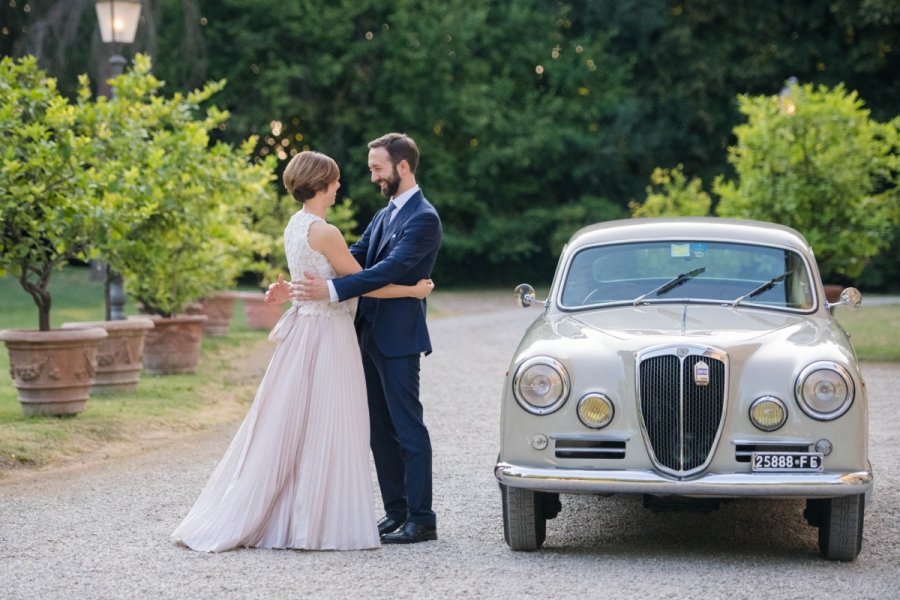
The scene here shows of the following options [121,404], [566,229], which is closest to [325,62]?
[566,229]

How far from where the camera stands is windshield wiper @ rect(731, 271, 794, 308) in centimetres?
689

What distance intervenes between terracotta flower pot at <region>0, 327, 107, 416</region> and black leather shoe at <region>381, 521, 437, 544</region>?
4684mm

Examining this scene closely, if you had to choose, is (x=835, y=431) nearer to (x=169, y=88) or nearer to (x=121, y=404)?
(x=121, y=404)

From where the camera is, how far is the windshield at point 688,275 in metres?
7.02

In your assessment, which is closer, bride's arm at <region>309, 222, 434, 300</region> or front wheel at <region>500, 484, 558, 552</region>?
front wheel at <region>500, 484, 558, 552</region>

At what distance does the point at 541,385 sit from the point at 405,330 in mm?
808

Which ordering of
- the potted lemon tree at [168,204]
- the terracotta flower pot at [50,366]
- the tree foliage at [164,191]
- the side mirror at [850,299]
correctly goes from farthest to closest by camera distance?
the potted lemon tree at [168,204]
the tree foliage at [164,191]
the terracotta flower pot at [50,366]
the side mirror at [850,299]

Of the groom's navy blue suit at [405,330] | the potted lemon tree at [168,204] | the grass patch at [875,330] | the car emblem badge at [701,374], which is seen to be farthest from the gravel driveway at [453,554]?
the grass patch at [875,330]

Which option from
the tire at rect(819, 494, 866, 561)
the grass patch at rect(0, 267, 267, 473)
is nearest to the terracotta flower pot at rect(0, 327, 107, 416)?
the grass patch at rect(0, 267, 267, 473)

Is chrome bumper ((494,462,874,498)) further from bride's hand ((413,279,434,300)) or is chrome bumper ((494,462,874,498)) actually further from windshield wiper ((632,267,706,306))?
windshield wiper ((632,267,706,306))

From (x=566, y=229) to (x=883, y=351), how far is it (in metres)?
19.6

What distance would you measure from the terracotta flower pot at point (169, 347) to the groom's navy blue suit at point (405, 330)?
7640 mm

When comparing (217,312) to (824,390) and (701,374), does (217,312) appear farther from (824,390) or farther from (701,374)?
(824,390)

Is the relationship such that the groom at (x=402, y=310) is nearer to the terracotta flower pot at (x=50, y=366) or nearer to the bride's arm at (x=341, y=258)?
the bride's arm at (x=341, y=258)
